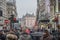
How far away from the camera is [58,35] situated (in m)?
13.4

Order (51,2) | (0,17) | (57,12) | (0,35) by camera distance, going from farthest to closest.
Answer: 1. (0,17)
2. (51,2)
3. (57,12)
4. (0,35)

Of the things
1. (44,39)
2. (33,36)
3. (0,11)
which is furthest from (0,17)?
(44,39)

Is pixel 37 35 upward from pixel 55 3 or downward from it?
downward

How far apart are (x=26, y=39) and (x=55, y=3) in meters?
A: 31.3

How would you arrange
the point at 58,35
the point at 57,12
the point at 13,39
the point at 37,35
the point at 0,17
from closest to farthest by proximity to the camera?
the point at 13,39 → the point at 58,35 → the point at 37,35 → the point at 57,12 → the point at 0,17

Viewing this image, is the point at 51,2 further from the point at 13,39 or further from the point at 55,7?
the point at 13,39

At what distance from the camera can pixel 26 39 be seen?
44.9 ft

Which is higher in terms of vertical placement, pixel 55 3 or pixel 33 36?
pixel 55 3

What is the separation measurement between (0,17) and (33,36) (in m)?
53.7

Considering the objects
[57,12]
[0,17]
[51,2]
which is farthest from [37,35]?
[0,17]

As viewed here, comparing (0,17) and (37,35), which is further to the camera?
(0,17)

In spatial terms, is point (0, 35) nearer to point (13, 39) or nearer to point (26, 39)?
point (26, 39)

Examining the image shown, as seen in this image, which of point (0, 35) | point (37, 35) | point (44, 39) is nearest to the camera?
point (44, 39)

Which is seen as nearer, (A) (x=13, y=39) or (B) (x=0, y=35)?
(A) (x=13, y=39)
